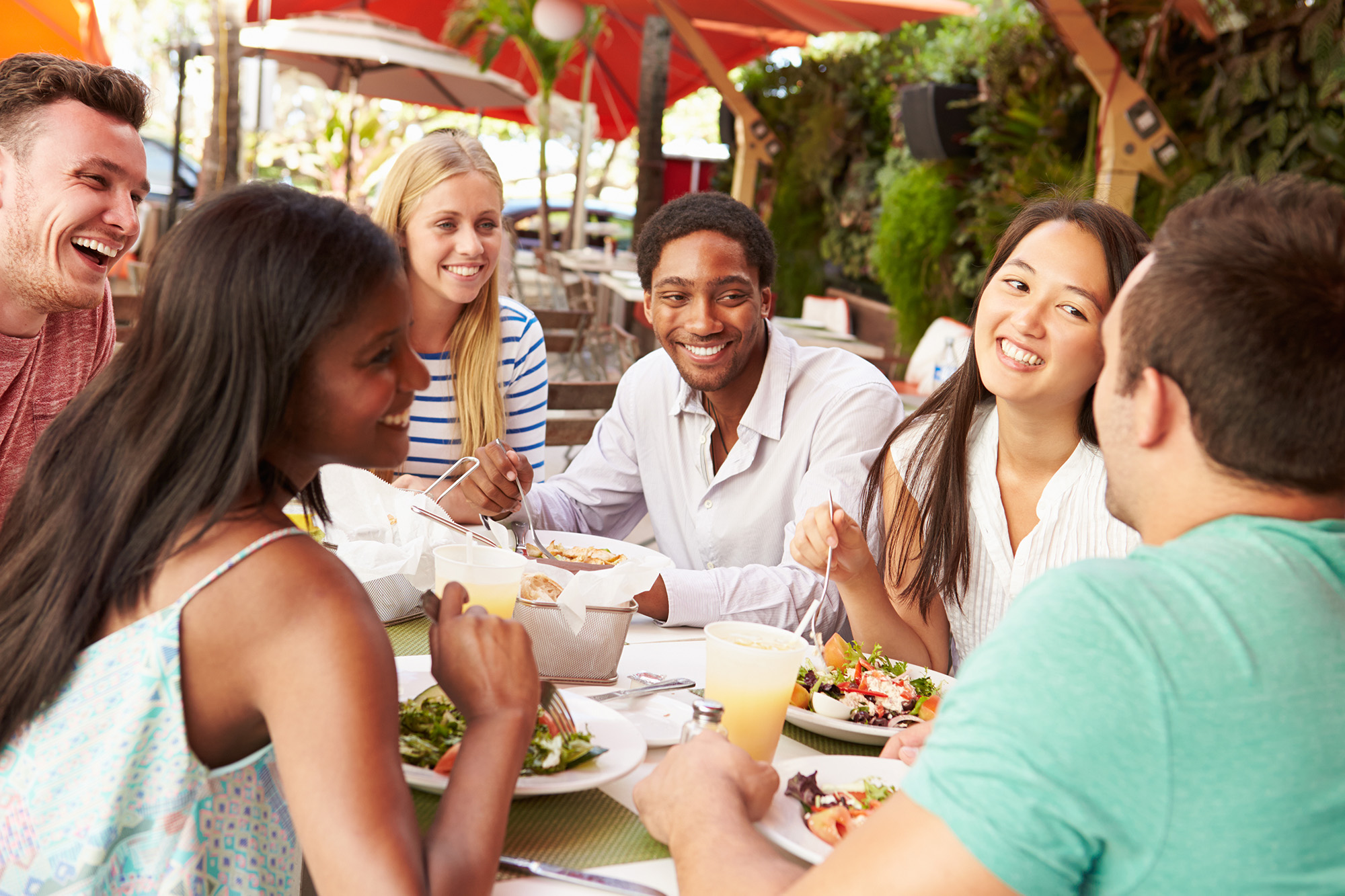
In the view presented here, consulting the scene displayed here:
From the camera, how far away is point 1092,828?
0.83m

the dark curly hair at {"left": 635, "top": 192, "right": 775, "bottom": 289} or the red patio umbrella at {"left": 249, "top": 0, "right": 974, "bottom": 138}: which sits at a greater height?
the red patio umbrella at {"left": 249, "top": 0, "right": 974, "bottom": 138}

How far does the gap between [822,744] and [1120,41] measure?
6.58 metres

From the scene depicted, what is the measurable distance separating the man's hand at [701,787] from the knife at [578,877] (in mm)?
73

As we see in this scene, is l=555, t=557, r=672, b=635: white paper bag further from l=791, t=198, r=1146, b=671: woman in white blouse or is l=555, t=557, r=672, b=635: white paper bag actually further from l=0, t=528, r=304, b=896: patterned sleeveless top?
l=0, t=528, r=304, b=896: patterned sleeveless top

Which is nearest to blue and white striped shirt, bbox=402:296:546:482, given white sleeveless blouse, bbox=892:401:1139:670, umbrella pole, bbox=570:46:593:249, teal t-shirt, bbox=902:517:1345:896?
white sleeveless blouse, bbox=892:401:1139:670

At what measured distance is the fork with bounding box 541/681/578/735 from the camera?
1354 millimetres

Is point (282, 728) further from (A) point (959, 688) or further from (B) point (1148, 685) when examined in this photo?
(B) point (1148, 685)

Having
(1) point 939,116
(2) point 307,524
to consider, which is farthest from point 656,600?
(1) point 939,116

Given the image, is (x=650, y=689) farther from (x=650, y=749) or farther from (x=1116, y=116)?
(x=1116, y=116)

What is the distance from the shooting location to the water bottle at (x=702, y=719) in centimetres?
133

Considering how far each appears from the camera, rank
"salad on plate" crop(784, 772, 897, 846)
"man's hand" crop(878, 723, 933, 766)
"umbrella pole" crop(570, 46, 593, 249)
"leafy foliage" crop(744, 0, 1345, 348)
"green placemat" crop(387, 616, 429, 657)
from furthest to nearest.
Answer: "umbrella pole" crop(570, 46, 593, 249) < "leafy foliage" crop(744, 0, 1345, 348) < "green placemat" crop(387, 616, 429, 657) < "man's hand" crop(878, 723, 933, 766) < "salad on plate" crop(784, 772, 897, 846)

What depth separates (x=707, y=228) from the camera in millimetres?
2686

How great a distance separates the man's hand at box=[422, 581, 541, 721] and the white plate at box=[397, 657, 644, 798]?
63 millimetres

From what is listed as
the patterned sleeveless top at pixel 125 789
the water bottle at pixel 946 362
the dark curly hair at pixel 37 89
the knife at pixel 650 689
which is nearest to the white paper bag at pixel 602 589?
the knife at pixel 650 689
